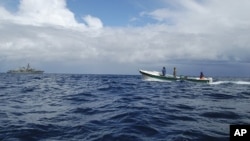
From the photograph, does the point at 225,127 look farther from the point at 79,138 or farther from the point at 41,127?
the point at 41,127

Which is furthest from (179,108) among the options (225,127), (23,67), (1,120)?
(23,67)

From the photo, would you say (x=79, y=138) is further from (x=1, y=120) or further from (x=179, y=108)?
(x=179, y=108)

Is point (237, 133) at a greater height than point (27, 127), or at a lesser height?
greater

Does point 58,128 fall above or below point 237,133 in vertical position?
below

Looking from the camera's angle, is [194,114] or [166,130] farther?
A: [194,114]

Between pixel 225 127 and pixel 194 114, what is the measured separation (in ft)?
9.28

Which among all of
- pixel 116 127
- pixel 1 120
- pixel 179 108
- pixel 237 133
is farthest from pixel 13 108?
pixel 237 133

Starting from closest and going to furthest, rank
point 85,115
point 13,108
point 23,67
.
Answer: point 85,115 → point 13,108 → point 23,67

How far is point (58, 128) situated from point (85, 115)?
2736mm

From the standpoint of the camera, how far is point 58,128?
1073 cm

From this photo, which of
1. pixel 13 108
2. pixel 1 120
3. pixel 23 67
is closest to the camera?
pixel 1 120

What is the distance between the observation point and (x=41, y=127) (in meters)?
10.9

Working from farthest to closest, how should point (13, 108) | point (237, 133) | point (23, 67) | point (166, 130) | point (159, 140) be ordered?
point (23, 67) → point (13, 108) → point (166, 130) → point (159, 140) → point (237, 133)

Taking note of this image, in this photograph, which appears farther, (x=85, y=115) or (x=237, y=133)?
(x=85, y=115)
